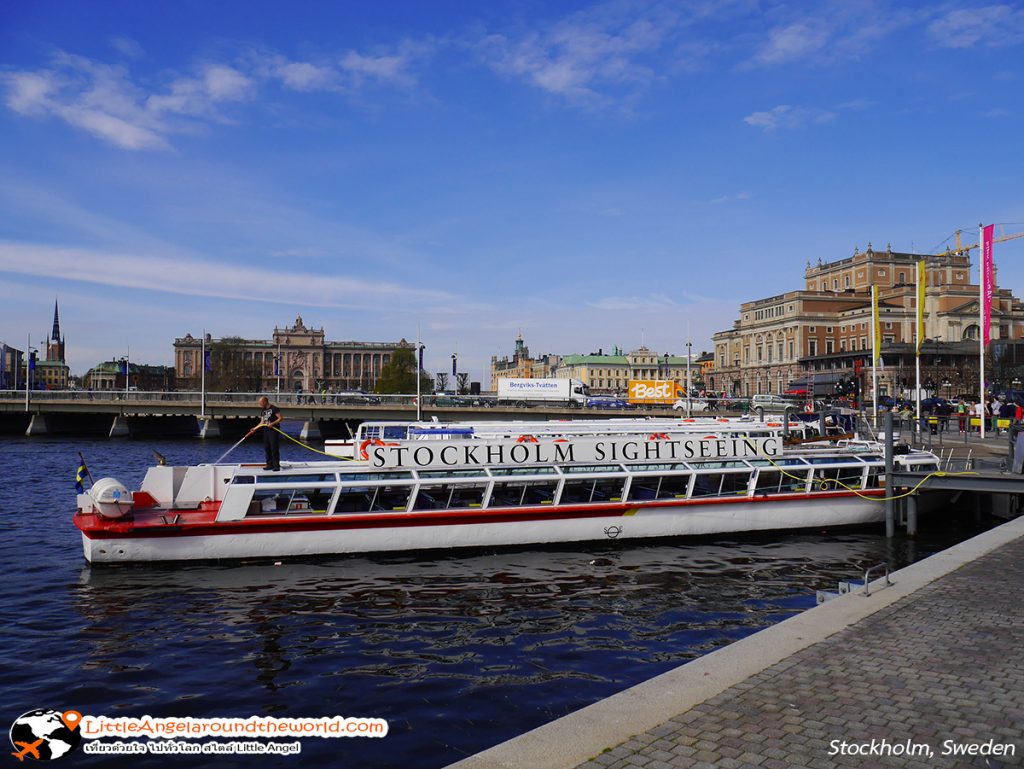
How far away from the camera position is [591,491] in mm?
25953

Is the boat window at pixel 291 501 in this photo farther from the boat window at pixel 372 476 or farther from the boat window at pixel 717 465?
the boat window at pixel 717 465

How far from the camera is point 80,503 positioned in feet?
73.3

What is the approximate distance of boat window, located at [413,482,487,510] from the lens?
24684 millimetres

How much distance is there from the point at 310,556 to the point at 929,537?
2080cm

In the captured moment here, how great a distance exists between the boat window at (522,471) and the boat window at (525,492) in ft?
1.83

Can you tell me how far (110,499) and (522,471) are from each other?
1163 cm

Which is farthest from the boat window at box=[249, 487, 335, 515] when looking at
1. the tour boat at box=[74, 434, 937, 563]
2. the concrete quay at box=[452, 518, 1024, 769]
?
the concrete quay at box=[452, 518, 1024, 769]

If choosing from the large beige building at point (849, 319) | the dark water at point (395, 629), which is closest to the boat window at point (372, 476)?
Answer: the dark water at point (395, 629)

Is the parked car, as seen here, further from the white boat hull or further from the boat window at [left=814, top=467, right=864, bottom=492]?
the white boat hull

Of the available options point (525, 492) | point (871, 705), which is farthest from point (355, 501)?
point (871, 705)

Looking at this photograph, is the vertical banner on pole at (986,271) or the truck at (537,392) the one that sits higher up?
the vertical banner on pole at (986,271)

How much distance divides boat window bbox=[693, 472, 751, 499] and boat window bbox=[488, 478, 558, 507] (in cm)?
495

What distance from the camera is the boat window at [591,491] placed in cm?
2598

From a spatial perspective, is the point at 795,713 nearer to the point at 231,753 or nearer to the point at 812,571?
the point at 231,753
